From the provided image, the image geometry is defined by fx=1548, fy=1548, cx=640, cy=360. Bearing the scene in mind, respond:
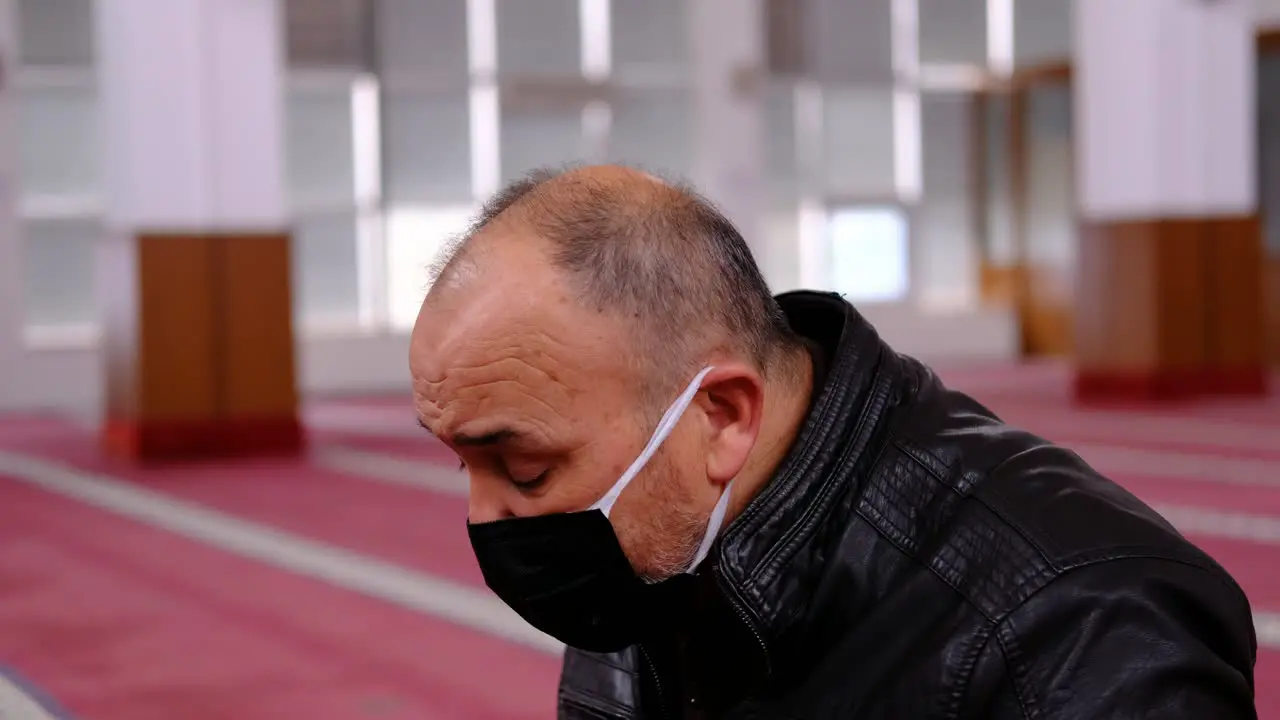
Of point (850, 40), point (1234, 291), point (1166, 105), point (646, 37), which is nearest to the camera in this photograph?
point (1166, 105)

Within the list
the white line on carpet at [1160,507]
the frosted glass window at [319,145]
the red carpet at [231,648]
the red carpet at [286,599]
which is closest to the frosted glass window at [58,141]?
the frosted glass window at [319,145]

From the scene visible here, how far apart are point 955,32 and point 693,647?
14.4m

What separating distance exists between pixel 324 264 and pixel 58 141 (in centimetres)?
233

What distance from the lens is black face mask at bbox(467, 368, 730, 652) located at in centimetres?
141

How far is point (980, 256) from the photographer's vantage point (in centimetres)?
1541

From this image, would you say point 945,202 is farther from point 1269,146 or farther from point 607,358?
point 607,358

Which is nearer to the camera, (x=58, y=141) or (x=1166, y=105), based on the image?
(x=1166, y=105)

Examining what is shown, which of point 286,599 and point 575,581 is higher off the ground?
point 575,581

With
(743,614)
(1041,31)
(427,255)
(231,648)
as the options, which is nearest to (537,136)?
(427,255)

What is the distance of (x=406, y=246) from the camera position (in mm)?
13422

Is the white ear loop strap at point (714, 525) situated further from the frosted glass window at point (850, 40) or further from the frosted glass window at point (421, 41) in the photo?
the frosted glass window at point (850, 40)

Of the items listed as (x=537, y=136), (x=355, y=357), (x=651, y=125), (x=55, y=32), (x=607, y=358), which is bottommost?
(x=355, y=357)

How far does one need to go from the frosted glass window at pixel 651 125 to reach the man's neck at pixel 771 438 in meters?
12.6

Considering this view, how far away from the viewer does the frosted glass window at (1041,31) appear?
15305mm
